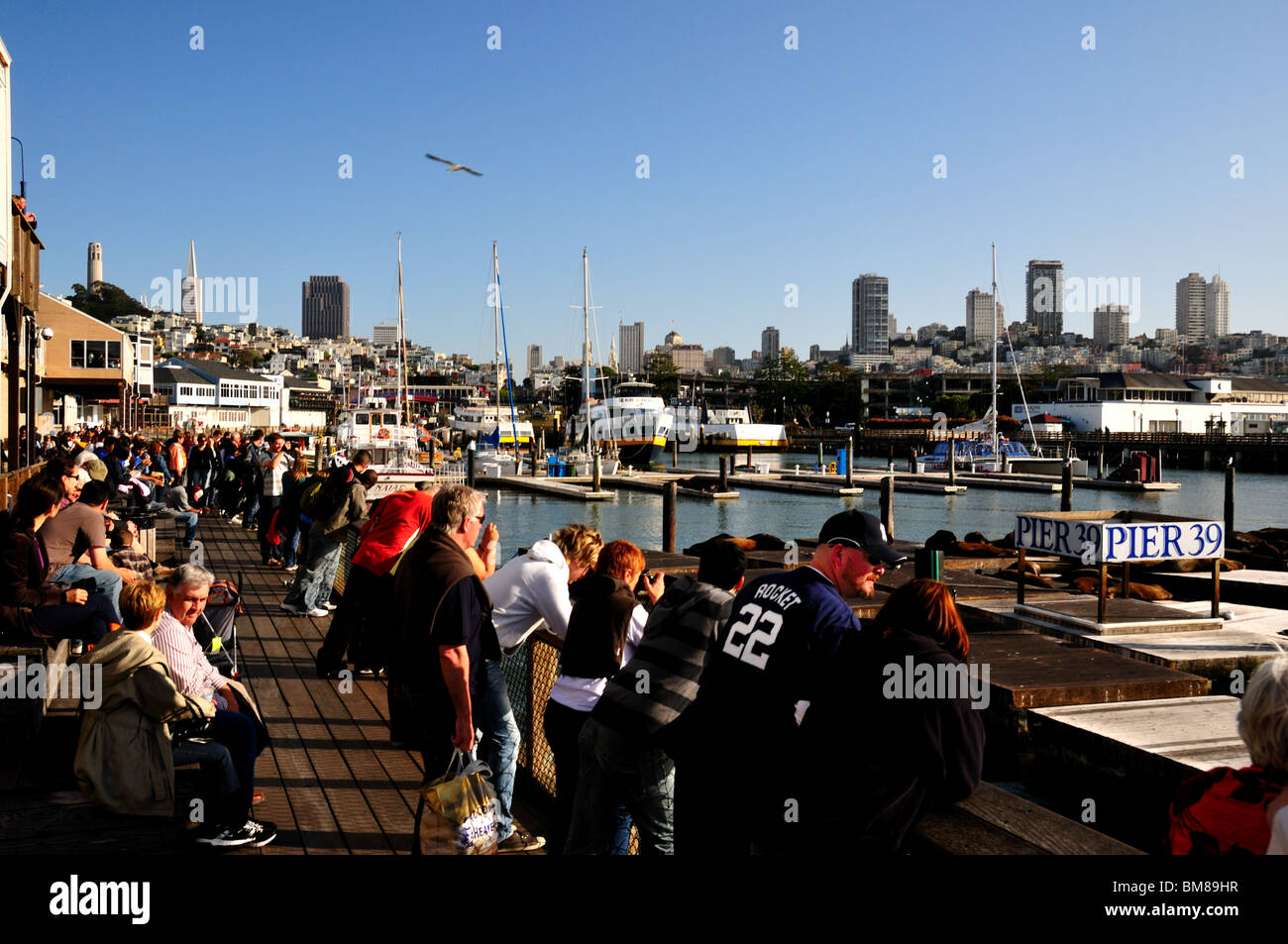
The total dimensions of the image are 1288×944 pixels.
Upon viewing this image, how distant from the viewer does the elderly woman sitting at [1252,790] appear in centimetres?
305

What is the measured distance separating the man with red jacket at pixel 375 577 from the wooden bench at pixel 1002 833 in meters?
4.63

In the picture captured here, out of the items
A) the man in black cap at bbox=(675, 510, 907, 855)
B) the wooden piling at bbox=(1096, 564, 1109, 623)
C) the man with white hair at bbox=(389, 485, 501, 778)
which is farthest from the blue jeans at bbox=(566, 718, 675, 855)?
Answer: the wooden piling at bbox=(1096, 564, 1109, 623)

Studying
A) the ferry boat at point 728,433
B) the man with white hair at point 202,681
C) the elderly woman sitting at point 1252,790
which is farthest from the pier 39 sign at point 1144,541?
the ferry boat at point 728,433

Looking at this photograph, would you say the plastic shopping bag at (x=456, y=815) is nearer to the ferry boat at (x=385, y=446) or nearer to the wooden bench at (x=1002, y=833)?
the wooden bench at (x=1002, y=833)

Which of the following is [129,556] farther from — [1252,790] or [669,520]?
[669,520]

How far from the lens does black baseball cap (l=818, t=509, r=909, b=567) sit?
4.36 metres

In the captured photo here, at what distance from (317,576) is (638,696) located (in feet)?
26.3

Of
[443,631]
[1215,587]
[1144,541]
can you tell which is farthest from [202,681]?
[1215,587]

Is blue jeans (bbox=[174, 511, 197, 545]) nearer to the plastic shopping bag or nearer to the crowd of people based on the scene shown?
the crowd of people

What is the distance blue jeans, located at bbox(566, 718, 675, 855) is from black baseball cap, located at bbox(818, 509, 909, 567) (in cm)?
115

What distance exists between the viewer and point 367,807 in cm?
602

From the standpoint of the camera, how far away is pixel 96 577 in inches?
305
